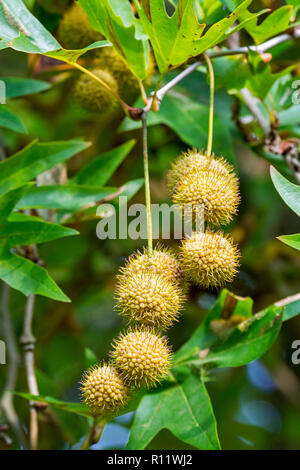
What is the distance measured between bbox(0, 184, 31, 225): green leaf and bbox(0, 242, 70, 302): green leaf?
121mm

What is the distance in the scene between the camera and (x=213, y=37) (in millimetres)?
1824

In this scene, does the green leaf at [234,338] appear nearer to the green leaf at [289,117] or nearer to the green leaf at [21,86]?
the green leaf at [289,117]

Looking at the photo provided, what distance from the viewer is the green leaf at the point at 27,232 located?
213 cm

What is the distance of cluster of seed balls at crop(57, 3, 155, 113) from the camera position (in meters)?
2.41

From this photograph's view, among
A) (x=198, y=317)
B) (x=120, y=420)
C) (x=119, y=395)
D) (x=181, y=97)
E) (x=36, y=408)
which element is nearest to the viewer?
(x=119, y=395)

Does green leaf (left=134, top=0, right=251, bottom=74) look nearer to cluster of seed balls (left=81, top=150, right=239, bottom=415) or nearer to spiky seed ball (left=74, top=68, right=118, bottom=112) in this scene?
cluster of seed balls (left=81, top=150, right=239, bottom=415)

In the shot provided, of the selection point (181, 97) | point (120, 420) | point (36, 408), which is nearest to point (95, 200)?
point (181, 97)

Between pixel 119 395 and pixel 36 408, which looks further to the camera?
pixel 36 408

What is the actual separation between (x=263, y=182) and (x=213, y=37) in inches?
82.4

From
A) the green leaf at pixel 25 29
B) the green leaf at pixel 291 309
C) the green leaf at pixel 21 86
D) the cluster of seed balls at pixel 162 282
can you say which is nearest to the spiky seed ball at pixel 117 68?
the green leaf at pixel 21 86
